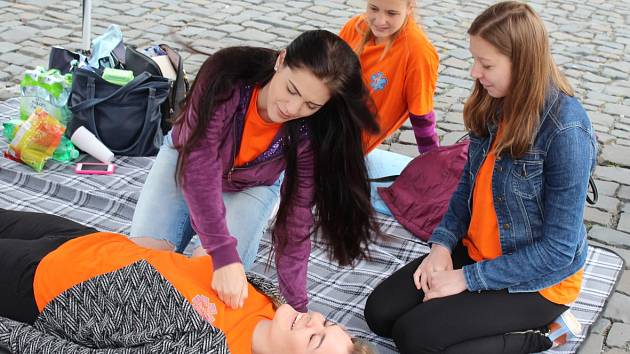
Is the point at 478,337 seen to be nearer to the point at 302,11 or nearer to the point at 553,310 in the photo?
the point at 553,310

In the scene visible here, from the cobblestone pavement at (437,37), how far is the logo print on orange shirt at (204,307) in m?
2.19

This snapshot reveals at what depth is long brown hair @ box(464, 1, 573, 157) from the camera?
2.38 m

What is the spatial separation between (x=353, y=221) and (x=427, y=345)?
519 mm

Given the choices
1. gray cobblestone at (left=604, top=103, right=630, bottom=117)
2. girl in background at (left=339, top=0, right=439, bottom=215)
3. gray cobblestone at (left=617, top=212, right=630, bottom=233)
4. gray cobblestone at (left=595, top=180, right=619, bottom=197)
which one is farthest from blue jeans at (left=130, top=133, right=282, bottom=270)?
gray cobblestone at (left=604, top=103, right=630, bottom=117)

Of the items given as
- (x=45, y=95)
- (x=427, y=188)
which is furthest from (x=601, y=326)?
(x=45, y=95)

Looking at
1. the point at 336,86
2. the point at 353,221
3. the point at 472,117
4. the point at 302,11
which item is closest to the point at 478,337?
the point at 353,221

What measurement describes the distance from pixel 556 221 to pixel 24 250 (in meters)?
1.80

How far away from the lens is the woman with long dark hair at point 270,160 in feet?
7.75

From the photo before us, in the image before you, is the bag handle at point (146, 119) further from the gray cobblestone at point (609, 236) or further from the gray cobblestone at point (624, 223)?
the gray cobblestone at point (624, 223)

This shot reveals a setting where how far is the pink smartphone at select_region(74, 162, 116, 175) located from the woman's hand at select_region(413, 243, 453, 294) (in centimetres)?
188

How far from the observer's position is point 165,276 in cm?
241

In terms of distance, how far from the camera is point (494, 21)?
241 cm

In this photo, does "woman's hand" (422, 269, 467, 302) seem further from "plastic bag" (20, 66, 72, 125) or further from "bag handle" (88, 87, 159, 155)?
Result: "plastic bag" (20, 66, 72, 125)

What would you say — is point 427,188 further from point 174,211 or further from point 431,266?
point 174,211
